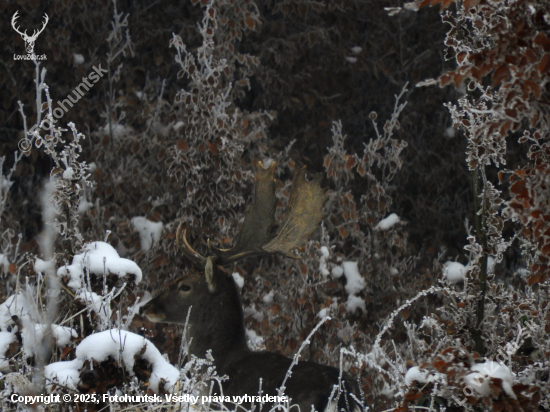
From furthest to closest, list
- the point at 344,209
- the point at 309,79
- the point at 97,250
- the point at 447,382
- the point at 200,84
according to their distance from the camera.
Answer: the point at 309,79 < the point at 344,209 < the point at 200,84 < the point at 97,250 < the point at 447,382

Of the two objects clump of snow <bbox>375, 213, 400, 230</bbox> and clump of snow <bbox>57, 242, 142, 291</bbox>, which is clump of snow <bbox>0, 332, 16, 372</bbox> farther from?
clump of snow <bbox>375, 213, 400, 230</bbox>

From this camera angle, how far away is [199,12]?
335 inches

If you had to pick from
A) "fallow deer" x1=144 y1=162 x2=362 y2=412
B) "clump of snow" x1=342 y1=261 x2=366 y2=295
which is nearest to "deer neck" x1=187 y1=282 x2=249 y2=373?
"fallow deer" x1=144 y1=162 x2=362 y2=412

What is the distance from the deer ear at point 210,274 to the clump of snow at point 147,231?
2250 mm

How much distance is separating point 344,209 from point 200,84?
1741 mm

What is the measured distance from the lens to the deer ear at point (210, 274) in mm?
4418

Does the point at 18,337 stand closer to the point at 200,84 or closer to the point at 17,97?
the point at 200,84

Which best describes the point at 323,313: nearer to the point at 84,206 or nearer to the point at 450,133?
the point at 84,206

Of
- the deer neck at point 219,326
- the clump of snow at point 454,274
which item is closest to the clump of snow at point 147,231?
the deer neck at point 219,326

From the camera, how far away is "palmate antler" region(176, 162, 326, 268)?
4.63 meters

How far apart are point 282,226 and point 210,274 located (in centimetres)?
58

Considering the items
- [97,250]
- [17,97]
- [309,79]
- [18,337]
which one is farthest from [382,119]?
[18,337]

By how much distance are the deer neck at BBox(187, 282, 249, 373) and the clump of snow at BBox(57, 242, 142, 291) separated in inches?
33.8

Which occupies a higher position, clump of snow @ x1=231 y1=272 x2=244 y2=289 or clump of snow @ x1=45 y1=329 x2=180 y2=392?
clump of snow @ x1=231 y1=272 x2=244 y2=289
